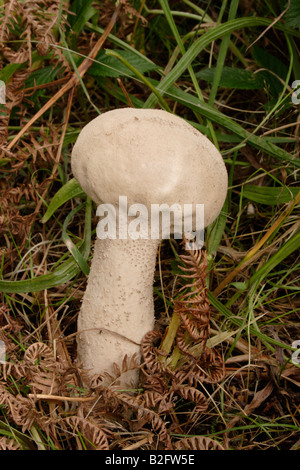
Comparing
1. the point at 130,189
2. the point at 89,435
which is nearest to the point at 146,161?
the point at 130,189

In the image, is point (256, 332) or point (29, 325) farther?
point (29, 325)

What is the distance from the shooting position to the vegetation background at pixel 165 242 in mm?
1543

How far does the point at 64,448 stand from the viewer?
156 centimetres

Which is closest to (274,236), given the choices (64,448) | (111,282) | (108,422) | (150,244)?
(150,244)

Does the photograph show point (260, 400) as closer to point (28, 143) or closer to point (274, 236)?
point (274, 236)

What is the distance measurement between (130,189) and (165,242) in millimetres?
653

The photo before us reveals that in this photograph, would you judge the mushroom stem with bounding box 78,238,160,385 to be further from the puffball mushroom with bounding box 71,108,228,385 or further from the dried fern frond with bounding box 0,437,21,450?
the dried fern frond with bounding box 0,437,21,450

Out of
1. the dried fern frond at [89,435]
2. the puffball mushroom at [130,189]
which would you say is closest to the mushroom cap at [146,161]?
the puffball mushroom at [130,189]

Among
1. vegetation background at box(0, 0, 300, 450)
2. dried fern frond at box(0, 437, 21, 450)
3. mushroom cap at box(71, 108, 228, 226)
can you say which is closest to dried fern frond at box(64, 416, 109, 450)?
vegetation background at box(0, 0, 300, 450)

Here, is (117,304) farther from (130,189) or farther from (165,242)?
(165,242)

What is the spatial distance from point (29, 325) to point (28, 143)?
2.43 feet

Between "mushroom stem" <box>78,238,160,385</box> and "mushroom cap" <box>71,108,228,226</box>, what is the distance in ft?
0.58

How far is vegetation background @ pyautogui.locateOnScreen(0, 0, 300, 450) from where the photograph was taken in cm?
154
